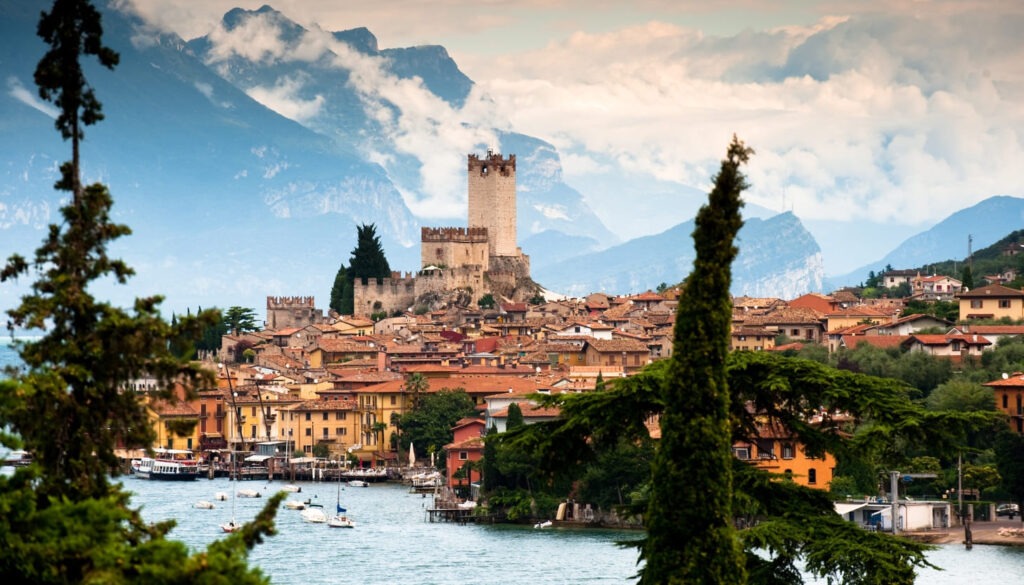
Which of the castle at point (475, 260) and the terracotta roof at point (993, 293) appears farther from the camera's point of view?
the castle at point (475, 260)

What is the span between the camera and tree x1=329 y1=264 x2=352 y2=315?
11275cm

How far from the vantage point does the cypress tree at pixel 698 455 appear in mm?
17172

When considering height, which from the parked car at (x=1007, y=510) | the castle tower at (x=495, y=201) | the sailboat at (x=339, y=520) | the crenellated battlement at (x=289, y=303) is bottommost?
the sailboat at (x=339, y=520)

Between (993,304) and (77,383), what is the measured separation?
70.9m

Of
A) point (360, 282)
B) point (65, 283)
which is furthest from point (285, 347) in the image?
point (65, 283)

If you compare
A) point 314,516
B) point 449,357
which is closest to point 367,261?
point 449,357

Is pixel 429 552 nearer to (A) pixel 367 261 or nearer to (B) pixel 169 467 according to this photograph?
(B) pixel 169 467

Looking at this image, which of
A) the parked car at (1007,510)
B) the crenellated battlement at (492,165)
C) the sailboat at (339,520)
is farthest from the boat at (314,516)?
the crenellated battlement at (492,165)

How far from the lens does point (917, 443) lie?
2150cm

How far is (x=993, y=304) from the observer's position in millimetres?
81688

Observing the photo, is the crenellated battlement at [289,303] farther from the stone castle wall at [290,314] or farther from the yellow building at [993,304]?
the yellow building at [993,304]

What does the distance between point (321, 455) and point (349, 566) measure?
3248 cm

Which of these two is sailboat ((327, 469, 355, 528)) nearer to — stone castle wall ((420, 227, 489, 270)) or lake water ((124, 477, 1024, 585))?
lake water ((124, 477, 1024, 585))

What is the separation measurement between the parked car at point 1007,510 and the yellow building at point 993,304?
27.6 metres
